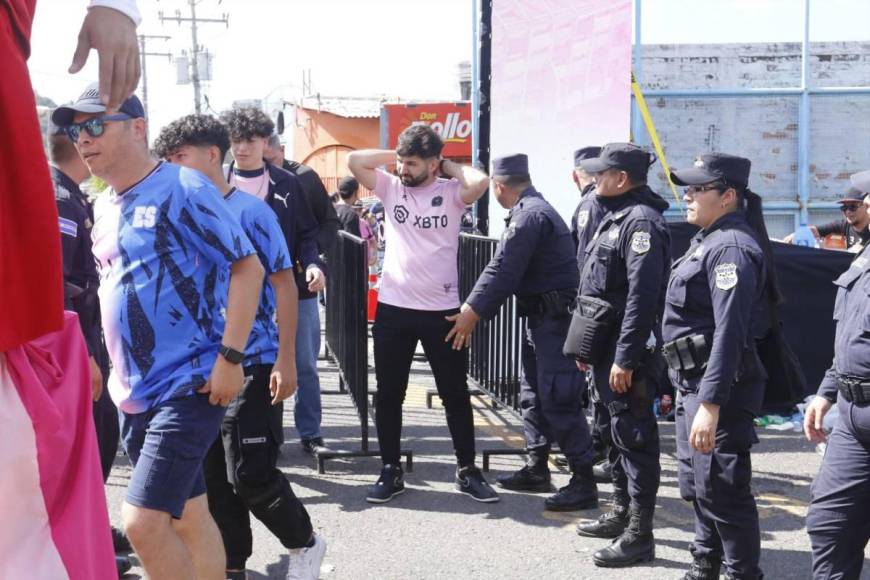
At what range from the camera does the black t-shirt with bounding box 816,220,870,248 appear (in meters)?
8.74

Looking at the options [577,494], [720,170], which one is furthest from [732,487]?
[577,494]

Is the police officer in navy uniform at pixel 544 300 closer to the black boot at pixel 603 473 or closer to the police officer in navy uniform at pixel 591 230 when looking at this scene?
the police officer in navy uniform at pixel 591 230

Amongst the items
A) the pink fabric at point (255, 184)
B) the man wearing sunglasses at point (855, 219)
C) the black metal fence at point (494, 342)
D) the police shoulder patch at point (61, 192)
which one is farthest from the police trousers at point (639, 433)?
the man wearing sunglasses at point (855, 219)

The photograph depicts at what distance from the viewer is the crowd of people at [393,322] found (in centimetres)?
331

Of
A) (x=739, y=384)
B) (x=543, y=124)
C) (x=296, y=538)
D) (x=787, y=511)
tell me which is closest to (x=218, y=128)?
(x=296, y=538)

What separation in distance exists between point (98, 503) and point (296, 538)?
2495 millimetres

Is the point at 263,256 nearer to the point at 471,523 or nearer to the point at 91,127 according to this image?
the point at 91,127

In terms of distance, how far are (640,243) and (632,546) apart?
4.88 ft

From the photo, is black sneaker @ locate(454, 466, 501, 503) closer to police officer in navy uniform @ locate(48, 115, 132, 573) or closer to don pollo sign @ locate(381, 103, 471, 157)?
police officer in navy uniform @ locate(48, 115, 132, 573)

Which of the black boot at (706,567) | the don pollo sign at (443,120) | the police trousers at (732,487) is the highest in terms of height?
the don pollo sign at (443,120)

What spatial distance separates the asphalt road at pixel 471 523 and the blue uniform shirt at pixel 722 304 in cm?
119

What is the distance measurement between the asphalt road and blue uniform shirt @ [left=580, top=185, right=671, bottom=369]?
1092 mm

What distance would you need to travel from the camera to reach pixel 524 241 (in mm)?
5750

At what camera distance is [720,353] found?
403 cm
